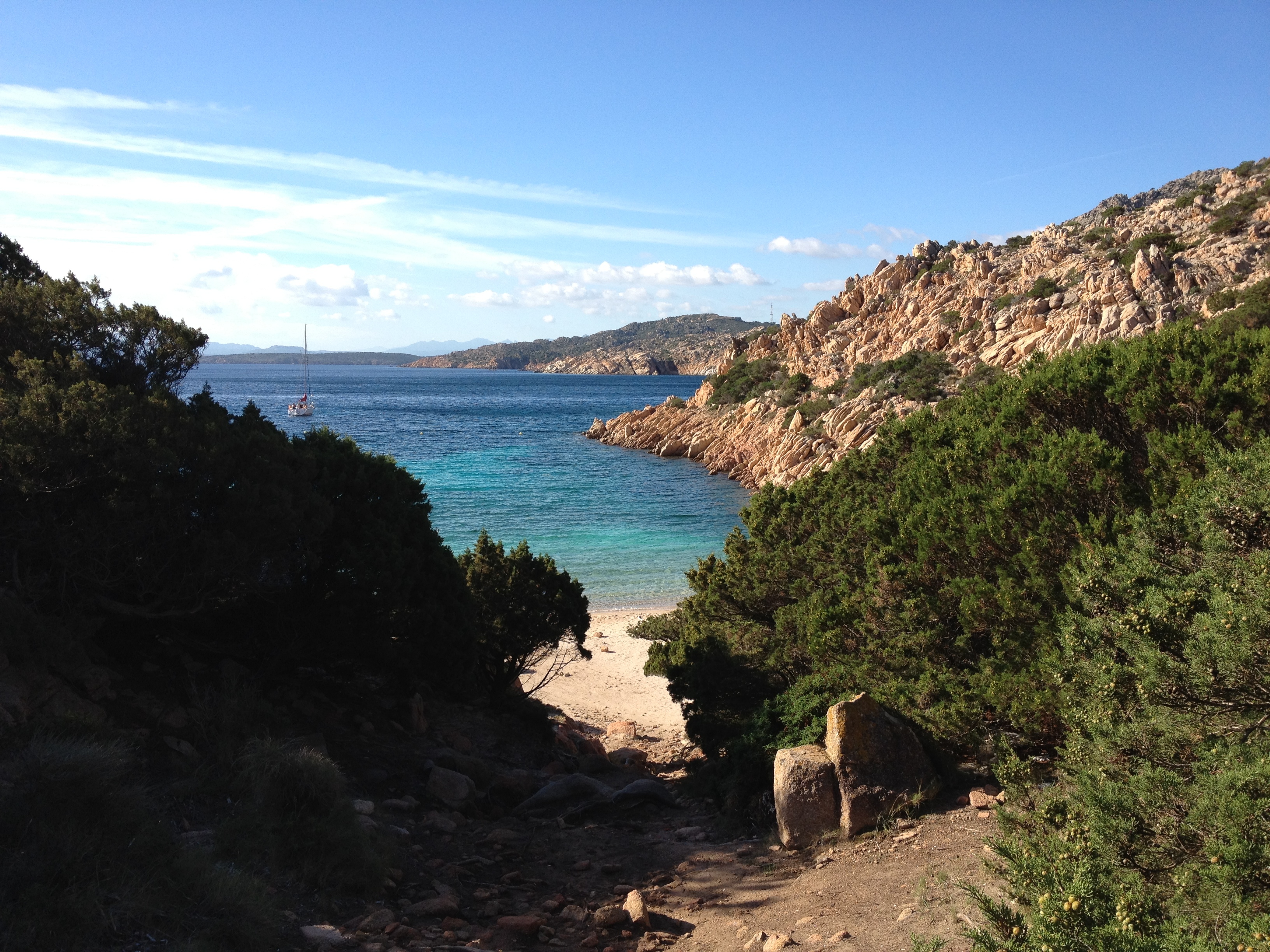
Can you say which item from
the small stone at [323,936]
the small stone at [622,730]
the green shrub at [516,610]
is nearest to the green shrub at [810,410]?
the small stone at [622,730]

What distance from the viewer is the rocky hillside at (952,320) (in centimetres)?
3766

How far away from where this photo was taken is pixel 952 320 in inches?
2035

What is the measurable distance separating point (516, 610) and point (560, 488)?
2930 cm

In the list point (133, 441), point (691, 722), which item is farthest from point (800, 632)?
point (133, 441)

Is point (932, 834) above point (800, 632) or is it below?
below

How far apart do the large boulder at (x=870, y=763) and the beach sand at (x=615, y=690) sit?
7.49 metres

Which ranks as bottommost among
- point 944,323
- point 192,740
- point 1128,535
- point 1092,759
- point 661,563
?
point 661,563

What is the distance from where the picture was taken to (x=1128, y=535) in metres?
7.08

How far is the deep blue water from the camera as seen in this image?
94.2ft

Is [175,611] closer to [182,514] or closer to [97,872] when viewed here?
[182,514]

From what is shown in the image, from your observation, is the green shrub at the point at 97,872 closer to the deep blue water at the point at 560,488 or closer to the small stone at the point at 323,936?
the small stone at the point at 323,936

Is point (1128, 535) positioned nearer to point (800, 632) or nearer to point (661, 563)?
point (800, 632)

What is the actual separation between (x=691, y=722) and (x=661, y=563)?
16.8m

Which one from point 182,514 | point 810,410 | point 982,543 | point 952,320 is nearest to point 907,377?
point 810,410
